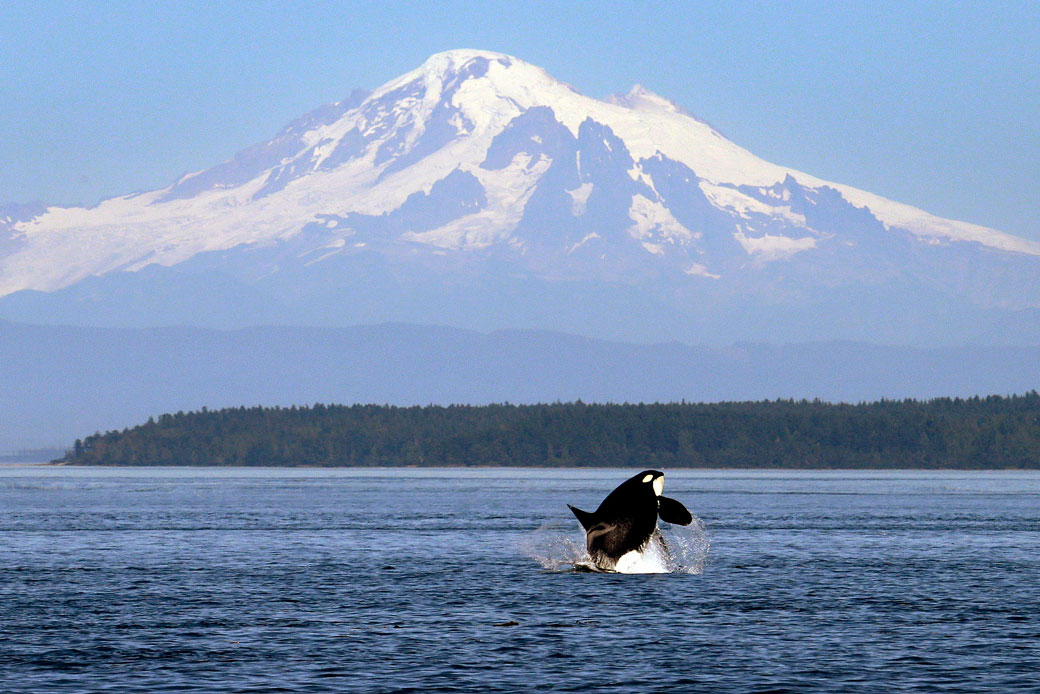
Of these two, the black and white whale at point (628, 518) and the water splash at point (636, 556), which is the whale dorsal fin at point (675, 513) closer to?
the black and white whale at point (628, 518)

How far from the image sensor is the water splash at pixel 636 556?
221 feet

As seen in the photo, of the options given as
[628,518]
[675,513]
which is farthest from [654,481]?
[628,518]

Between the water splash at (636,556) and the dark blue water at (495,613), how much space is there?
2.62 feet

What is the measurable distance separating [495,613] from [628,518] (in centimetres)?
1060

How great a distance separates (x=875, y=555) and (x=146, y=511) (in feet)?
232

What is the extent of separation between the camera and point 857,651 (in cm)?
4466

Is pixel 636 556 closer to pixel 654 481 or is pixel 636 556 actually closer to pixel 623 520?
pixel 623 520

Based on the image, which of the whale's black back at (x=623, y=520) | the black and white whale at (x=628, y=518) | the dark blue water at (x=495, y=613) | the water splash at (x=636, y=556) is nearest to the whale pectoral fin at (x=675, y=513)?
the black and white whale at (x=628, y=518)

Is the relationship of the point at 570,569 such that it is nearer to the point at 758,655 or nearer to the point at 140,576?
the point at 140,576

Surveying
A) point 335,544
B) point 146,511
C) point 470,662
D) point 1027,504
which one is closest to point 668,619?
point 470,662

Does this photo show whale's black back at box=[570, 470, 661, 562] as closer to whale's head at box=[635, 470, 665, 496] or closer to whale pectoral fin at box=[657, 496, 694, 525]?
whale's head at box=[635, 470, 665, 496]

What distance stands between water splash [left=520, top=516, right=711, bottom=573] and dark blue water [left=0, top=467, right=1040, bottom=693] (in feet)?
2.62

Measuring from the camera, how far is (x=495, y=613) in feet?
174

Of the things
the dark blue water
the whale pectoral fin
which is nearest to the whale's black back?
the whale pectoral fin
